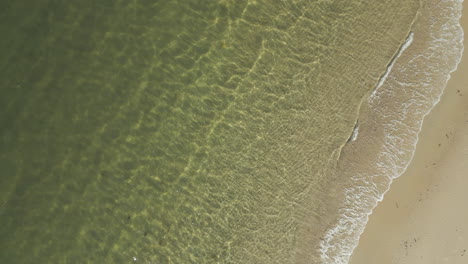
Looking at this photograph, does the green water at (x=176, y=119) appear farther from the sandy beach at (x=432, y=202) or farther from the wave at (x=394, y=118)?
the sandy beach at (x=432, y=202)

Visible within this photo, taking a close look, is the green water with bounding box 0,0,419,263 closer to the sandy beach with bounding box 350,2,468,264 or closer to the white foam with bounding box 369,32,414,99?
the white foam with bounding box 369,32,414,99

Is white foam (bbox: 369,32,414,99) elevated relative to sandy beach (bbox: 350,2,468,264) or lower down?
elevated

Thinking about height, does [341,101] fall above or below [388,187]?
above

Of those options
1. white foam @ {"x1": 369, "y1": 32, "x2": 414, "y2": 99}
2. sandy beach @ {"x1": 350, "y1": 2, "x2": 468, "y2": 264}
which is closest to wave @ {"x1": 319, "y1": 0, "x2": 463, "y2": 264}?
white foam @ {"x1": 369, "y1": 32, "x2": 414, "y2": 99}

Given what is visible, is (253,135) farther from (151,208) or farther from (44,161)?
(44,161)

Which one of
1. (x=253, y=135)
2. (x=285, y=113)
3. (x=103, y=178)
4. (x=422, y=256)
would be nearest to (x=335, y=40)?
(x=285, y=113)

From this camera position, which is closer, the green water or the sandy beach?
the sandy beach

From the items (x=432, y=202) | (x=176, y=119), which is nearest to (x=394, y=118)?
(x=432, y=202)
